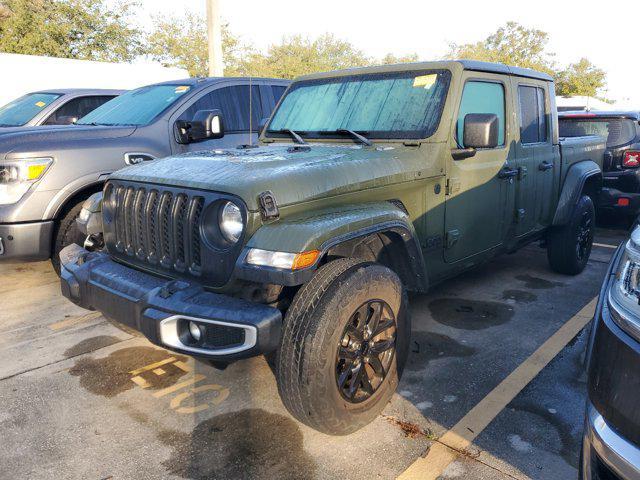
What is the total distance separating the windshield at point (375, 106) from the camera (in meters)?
3.46

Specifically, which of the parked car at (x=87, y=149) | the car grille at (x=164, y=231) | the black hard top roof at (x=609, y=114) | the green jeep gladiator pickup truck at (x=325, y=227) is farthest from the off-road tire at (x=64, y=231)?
the black hard top roof at (x=609, y=114)

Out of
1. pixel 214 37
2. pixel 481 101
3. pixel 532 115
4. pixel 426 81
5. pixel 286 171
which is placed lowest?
pixel 286 171

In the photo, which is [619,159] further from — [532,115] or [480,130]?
[480,130]

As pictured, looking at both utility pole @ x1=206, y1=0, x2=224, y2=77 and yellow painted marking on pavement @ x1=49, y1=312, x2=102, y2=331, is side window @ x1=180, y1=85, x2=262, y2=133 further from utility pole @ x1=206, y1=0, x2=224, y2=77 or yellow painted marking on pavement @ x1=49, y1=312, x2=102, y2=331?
utility pole @ x1=206, y1=0, x2=224, y2=77

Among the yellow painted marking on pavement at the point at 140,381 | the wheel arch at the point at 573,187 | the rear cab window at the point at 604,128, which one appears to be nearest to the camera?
the yellow painted marking on pavement at the point at 140,381

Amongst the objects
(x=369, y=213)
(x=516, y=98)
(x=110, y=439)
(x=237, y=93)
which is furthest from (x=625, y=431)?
(x=237, y=93)

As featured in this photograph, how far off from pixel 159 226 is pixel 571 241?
391cm

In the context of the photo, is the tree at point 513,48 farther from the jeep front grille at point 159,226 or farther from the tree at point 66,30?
the jeep front grille at point 159,226

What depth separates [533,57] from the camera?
150ft

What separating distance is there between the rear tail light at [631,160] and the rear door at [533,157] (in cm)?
258

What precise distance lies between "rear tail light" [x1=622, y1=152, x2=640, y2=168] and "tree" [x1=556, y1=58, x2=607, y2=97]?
4150cm

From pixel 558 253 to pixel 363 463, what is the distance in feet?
11.4

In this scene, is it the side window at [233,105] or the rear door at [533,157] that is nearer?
the rear door at [533,157]

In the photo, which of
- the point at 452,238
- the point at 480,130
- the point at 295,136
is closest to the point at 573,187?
the point at 452,238
